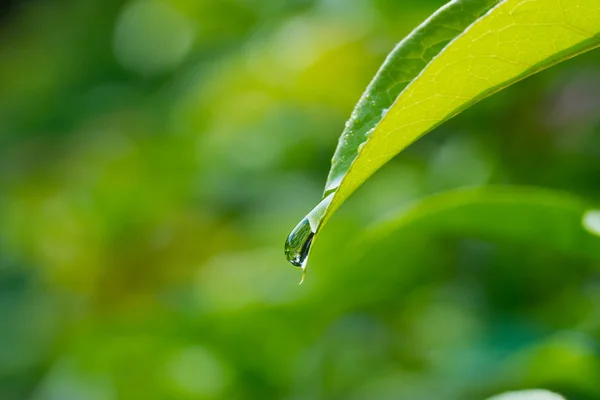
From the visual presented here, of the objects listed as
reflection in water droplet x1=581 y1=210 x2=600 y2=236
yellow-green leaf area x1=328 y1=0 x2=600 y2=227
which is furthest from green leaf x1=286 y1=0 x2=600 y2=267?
reflection in water droplet x1=581 y1=210 x2=600 y2=236

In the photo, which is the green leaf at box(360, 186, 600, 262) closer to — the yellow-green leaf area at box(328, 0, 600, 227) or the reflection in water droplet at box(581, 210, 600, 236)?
the reflection in water droplet at box(581, 210, 600, 236)

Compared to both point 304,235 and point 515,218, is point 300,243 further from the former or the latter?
point 515,218

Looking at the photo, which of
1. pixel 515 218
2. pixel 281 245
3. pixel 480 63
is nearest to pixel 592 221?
pixel 515 218

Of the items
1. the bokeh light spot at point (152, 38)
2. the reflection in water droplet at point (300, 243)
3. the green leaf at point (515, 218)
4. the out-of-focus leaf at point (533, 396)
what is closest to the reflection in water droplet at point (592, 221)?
the green leaf at point (515, 218)

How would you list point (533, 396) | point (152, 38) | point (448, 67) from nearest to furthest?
1. point (448, 67)
2. point (533, 396)
3. point (152, 38)

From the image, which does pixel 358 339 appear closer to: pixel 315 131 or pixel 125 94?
pixel 315 131

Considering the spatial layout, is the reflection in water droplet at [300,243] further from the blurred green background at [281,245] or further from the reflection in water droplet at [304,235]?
the blurred green background at [281,245]

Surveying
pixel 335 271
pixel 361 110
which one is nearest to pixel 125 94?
pixel 335 271
